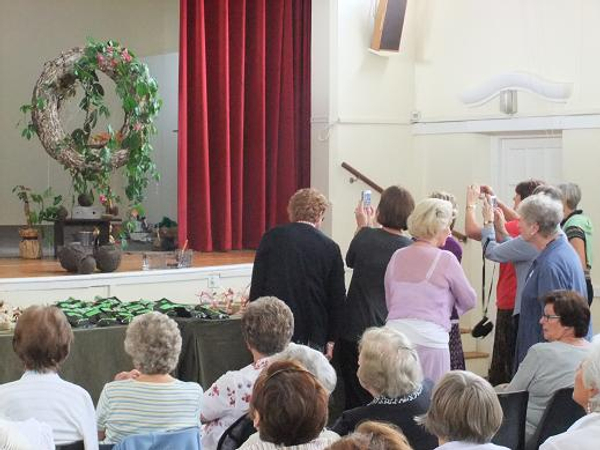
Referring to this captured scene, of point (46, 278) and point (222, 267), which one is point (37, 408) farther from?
point (222, 267)

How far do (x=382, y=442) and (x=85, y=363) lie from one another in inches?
119

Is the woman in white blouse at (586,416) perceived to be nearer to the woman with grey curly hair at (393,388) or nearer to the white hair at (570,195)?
the woman with grey curly hair at (393,388)

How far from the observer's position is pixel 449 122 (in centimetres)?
894

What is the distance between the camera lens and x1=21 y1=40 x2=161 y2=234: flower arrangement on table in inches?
315

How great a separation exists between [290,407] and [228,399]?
4.02 feet

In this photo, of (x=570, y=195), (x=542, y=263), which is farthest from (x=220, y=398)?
(x=570, y=195)

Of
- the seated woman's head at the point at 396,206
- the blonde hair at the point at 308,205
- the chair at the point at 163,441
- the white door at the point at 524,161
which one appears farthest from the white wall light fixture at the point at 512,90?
the chair at the point at 163,441

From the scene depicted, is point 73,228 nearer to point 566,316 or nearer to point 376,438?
point 566,316

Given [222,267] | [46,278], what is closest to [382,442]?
[46,278]

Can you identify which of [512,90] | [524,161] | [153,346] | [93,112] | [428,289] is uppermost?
[512,90]

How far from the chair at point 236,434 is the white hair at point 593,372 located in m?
1.15

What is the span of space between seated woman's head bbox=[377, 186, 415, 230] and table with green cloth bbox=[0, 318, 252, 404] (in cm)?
89

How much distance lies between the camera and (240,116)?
9.22m

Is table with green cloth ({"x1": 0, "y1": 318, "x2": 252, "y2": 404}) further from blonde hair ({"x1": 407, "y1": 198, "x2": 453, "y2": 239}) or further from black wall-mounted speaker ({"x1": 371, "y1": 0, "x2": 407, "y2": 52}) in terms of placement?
black wall-mounted speaker ({"x1": 371, "y1": 0, "x2": 407, "y2": 52})
